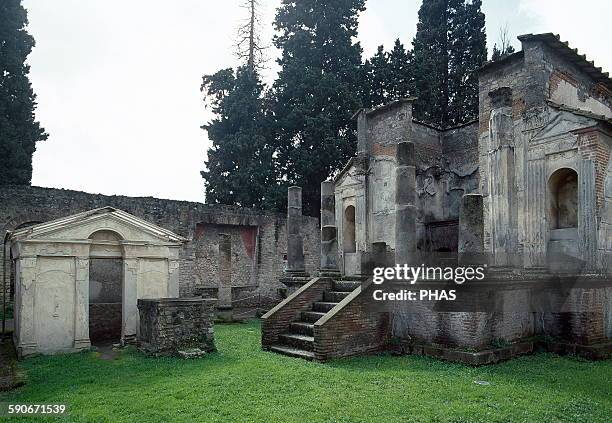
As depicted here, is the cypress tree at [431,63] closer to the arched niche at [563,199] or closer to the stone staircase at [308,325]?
the arched niche at [563,199]

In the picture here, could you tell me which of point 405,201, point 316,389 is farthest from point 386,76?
point 316,389

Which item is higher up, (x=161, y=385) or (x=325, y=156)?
(x=325, y=156)

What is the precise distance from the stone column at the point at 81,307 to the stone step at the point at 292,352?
160 inches

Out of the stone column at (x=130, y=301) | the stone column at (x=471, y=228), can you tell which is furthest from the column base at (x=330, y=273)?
the stone column at (x=130, y=301)

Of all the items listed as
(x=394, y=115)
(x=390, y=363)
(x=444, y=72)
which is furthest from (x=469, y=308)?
(x=444, y=72)

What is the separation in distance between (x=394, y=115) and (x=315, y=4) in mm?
11536

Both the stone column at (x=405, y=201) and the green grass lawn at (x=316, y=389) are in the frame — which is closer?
the green grass lawn at (x=316, y=389)

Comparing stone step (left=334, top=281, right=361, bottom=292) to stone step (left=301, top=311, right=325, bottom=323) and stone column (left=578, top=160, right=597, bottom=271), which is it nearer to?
stone step (left=301, top=311, right=325, bottom=323)

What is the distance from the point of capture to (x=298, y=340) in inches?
381

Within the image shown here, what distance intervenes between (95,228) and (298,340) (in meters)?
5.16

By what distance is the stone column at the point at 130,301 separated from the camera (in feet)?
35.6

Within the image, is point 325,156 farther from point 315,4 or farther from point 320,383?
point 320,383

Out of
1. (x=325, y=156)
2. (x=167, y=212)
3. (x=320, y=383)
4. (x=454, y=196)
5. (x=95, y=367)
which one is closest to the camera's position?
(x=320, y=383)

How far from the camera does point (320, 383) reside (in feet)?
23.3
